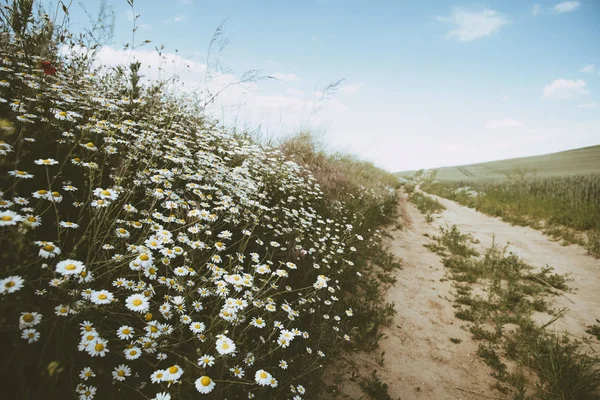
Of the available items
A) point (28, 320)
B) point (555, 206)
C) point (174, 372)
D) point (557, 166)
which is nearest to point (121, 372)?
point (174, 372)

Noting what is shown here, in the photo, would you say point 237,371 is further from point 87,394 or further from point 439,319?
point 439,319

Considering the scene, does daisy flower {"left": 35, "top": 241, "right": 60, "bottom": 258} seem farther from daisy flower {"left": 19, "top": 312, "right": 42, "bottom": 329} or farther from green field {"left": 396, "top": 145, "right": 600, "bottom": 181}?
green field {"left": 396, "top": 145, "right": 600, "bottom": 181}

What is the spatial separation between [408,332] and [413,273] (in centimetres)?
206

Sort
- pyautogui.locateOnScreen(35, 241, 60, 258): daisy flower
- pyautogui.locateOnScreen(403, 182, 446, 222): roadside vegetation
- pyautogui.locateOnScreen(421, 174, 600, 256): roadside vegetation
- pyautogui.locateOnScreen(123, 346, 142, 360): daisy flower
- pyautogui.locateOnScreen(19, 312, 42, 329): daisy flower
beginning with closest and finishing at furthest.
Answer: pyautogui.locateOnScreen(19, 312, 42, 329): daisy flower < pyautogui.locateOnScreen(35, 241, 60, 258): daisy flower < pyautogui.locateOnScreen(123, 346, 142, 360): daisy flower < pyautogui.locateOnScreen(421, 174, 600, 256): roadside vegetation < pyautogui.locateOnScreen(403, 182, 446, 222): roadside vegetation

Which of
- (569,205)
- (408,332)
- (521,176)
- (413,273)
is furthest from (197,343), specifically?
(521,176)

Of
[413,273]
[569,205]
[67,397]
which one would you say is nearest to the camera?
[67,397]

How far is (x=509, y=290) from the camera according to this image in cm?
473

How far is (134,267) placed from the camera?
1929 millimetres

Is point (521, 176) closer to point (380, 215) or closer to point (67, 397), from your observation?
point (380, 215)

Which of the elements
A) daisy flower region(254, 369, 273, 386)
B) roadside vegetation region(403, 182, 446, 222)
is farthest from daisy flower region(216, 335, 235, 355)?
roadside vegetation region(403, 182, 446, 222)

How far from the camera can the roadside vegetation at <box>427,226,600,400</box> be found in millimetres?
2918

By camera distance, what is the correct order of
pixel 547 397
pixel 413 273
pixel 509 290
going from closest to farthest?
pixel 547 397, pixel 509 290, pixel 413 273

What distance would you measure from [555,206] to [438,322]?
28.9 feet

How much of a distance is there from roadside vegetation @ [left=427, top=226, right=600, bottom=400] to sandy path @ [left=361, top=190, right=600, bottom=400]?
0.18m
